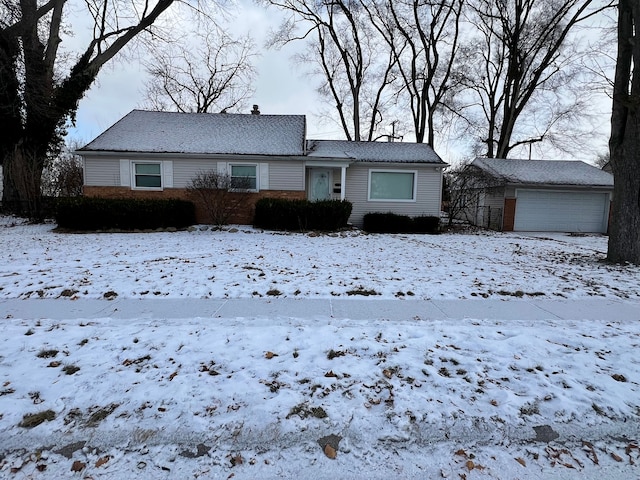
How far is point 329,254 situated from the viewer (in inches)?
328

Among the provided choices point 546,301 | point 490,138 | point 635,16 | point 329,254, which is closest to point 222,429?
point 546,301

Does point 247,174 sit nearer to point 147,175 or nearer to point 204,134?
point 204,134

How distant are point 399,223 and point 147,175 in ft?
34.0

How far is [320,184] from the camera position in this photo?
15469 millimetres

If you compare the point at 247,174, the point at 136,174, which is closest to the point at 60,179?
the point at 136,174

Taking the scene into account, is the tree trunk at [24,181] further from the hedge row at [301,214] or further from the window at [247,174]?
the hedge row at [301,214]

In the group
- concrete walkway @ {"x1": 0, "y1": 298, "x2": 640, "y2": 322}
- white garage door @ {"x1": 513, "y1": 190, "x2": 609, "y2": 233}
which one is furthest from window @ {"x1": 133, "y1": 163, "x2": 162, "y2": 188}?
white garage door @ {"x1": 513, "y1": 190, "x2": 609, "y2": 233}

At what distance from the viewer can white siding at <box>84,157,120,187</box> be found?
1415 cm

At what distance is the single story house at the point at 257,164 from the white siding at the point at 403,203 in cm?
4

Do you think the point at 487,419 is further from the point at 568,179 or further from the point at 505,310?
the point at 568,179

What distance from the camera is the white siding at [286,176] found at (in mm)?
14508

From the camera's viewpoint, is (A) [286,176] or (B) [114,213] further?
(A) [286,176]

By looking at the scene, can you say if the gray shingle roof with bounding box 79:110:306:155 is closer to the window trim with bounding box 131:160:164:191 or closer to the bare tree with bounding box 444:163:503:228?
the window trim with bounding box 131:160:164:191

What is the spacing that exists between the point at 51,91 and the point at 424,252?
17.2m
